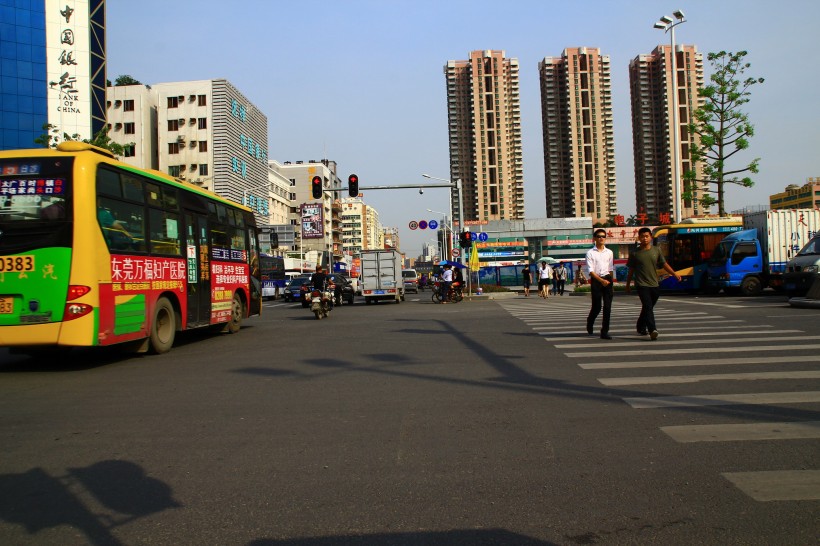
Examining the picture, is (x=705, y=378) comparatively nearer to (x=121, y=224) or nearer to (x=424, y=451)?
(x=424, y=451)

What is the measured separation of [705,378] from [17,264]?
9417 mm

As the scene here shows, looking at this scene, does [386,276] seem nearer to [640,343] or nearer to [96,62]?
[640,343]

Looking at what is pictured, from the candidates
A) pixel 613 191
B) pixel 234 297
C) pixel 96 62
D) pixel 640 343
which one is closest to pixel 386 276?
pixel 234 297

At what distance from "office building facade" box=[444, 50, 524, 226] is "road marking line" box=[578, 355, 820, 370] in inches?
2666

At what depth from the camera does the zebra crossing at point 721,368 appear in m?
4.06

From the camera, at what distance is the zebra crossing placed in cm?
406

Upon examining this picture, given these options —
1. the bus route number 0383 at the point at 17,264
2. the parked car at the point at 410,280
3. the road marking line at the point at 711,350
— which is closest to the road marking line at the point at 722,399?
the road marking line at the point at 711,350

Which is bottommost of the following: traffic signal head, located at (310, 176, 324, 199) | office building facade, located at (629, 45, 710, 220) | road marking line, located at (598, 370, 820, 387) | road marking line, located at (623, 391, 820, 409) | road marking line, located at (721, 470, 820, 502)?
road marking line, located at (721, 470, 820, 502)

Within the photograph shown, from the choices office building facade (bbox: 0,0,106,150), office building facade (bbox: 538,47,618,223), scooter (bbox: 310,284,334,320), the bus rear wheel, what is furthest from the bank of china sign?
office building facade (bbox: 538,47,618,223)

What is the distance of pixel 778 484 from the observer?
12.6ft

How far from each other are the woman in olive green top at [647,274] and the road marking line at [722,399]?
14.1 feet

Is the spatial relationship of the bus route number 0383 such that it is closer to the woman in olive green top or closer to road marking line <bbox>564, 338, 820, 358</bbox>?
road marking line <bbox>564, 338, 820, 358</bbox>

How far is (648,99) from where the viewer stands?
2322 inches

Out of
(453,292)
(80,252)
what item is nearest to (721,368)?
(80,252)
